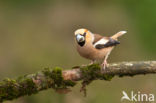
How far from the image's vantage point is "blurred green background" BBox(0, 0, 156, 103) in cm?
1148

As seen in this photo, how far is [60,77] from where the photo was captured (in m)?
6.73

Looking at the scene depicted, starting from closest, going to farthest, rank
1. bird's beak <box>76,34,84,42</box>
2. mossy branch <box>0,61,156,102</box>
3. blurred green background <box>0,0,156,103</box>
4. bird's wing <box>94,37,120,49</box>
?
mossy branch <box>0,61,156,102</box> < bird's beak <box>76,34,84,42</box> < bird's wing <box>94,37,120,49</box> < blurred green background <box>0,0,156,103</box>

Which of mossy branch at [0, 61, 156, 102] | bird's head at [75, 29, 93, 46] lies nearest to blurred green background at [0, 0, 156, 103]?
bird's head at [75, 29, 93, 46]

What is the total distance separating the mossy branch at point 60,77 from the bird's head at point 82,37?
0.57 m

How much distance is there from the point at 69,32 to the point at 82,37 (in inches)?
280

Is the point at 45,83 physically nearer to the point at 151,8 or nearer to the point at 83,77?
the point at 83,77

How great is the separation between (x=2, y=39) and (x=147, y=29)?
3.87m

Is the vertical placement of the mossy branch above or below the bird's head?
below

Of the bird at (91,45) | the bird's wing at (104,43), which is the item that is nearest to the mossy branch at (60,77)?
the bird at (91,45)

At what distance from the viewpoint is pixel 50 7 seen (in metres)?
15.8

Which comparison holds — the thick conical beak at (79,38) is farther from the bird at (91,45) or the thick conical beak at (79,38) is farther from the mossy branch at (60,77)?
the mossy branch at (60,77)

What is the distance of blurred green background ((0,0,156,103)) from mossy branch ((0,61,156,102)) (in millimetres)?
2903

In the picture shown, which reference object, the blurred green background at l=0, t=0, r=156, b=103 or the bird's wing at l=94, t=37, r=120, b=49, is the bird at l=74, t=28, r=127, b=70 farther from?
the blurred green background at l=0, t=0, r=156, b=103

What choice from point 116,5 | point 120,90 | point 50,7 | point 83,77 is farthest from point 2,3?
point 83,77
